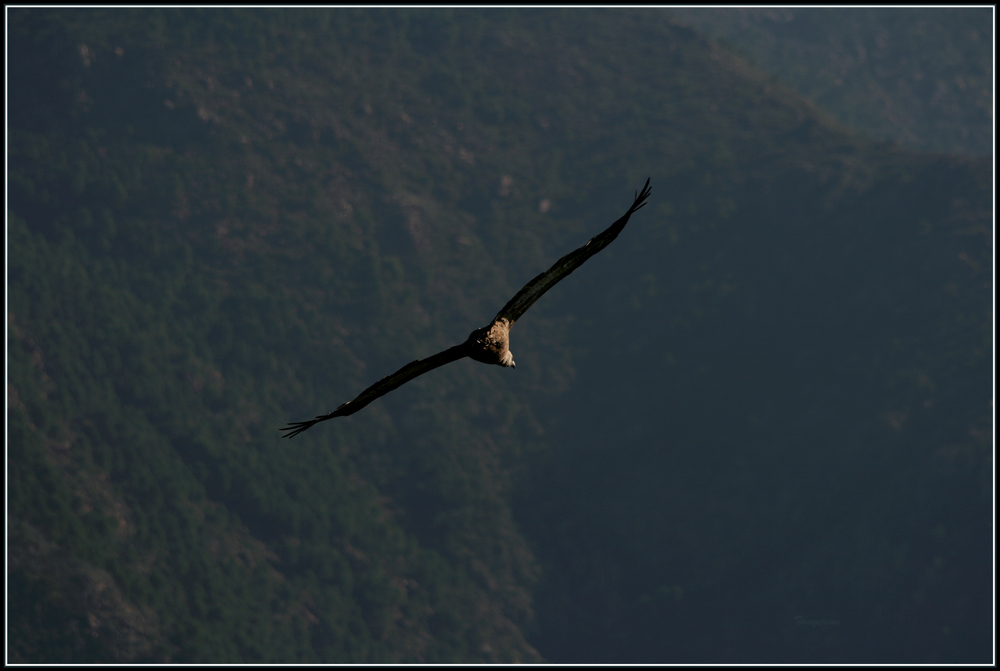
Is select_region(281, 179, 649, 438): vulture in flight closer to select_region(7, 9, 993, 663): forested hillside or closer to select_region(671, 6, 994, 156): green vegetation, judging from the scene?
select_region(7, 9, 993, 663): forested hillside

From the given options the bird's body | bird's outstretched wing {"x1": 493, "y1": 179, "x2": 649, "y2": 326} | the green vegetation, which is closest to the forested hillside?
the bird's body

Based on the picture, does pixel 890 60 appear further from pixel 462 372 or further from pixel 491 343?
pixel 491 343

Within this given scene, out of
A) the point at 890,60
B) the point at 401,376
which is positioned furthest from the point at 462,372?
the point at 890,60

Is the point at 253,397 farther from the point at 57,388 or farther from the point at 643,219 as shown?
the point at 643,219

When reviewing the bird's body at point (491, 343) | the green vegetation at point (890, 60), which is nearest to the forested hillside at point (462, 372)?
the bird's body at point (491, 343)

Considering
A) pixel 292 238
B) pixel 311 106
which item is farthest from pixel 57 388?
pixel 311 106
